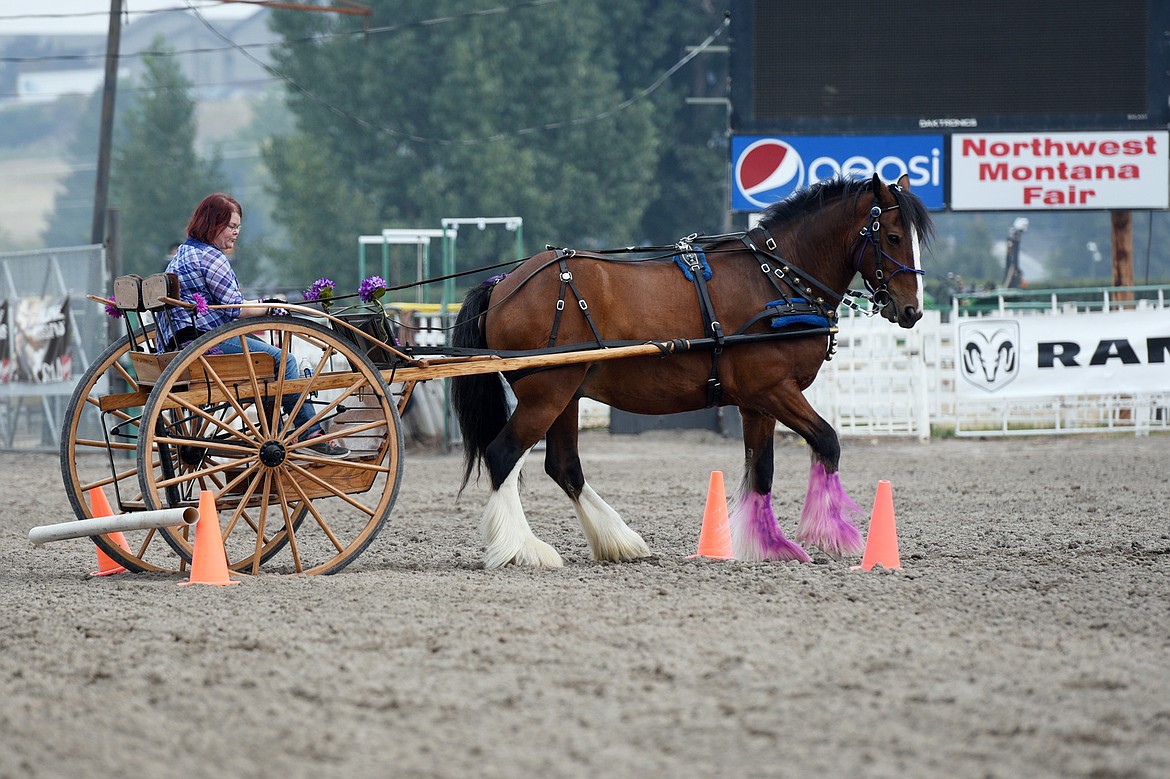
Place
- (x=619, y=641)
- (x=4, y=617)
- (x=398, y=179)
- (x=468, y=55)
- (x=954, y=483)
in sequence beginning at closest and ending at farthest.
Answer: (x=619, y=641)
(x=4, y=617)
(x=954, y=483)
(x=468, y=55)
(x=398, y=179)

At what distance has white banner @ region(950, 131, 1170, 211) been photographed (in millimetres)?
15812

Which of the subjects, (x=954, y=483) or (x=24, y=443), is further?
(x=24, y=443)

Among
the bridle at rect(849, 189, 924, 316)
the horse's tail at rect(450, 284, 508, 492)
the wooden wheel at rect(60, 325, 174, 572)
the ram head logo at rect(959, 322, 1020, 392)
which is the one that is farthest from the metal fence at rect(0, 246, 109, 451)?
the bridle at rect(849, 189, 924, 316)

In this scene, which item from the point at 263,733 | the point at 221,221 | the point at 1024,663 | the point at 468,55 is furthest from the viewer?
the point at 468,55

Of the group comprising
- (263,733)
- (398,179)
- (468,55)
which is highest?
(468,55)

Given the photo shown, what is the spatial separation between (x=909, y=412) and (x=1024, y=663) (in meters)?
11.0

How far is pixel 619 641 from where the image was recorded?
4.56 meters

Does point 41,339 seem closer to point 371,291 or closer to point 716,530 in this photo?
point 371,291

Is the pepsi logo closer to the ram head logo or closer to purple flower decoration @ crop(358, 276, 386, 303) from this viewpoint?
the ram head logo

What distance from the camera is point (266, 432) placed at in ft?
19.3

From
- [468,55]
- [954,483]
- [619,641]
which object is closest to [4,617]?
[619,641]

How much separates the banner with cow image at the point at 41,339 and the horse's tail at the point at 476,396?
881 centimetres

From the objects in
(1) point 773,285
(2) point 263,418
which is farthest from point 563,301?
(2) point 263,418

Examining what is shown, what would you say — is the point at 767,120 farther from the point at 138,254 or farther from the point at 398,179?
the point at 138,254
